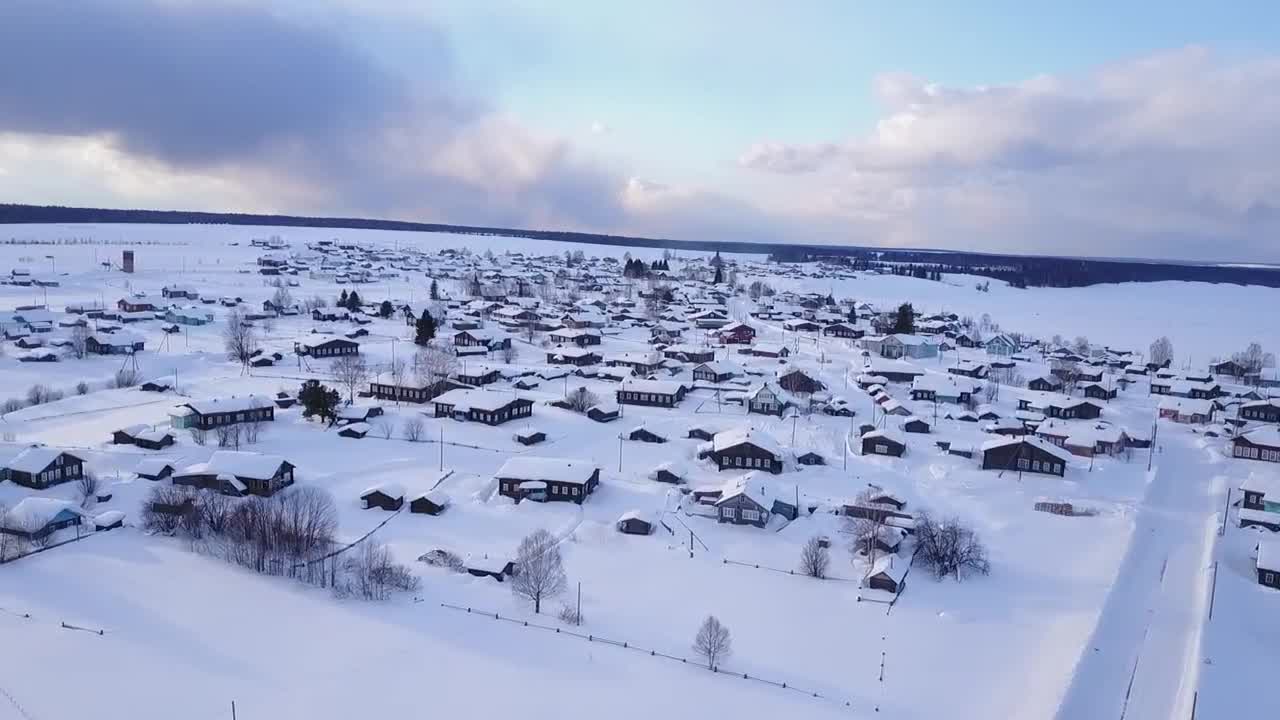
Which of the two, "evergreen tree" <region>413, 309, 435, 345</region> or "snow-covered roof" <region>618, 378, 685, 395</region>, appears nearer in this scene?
"snow-covered roof" <region>618, 378, 685, 395</region>

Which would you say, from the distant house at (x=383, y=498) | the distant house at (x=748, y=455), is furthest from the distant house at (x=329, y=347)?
the distant house at (x=748, y=455)

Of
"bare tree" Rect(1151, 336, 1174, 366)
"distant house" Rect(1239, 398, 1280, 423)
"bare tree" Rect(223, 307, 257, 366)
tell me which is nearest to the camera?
"distant house" Rect(1239, 398, 1280, 423)

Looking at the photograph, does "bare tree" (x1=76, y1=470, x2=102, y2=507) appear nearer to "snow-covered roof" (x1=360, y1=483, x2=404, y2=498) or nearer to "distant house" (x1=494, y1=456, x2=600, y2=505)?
"snow-covered roof" (x1=360, y1=483, x2=404, y2=498)

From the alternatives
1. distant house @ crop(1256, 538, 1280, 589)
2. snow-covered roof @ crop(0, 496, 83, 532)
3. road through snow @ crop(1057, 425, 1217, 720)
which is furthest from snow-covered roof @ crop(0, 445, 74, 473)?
distant house @ crop(1256, 538, 1280, 589)

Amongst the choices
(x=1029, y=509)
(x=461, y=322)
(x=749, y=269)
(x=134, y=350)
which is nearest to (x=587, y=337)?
(x=461, y=322)

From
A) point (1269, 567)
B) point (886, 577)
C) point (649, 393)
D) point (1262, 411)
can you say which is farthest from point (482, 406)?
point (1262, 411)

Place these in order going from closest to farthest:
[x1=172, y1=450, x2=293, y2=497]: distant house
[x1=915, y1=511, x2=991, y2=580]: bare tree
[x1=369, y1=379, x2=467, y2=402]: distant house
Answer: [x1=915, y1=511, x2=991, y2=580]: bare tree
[x1=172, y1=450, x2=293, y2=497]: distant house
[x1=369, y1=379, x2=467, y2=402]: distant house

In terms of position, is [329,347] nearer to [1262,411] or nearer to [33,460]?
[33,460]
